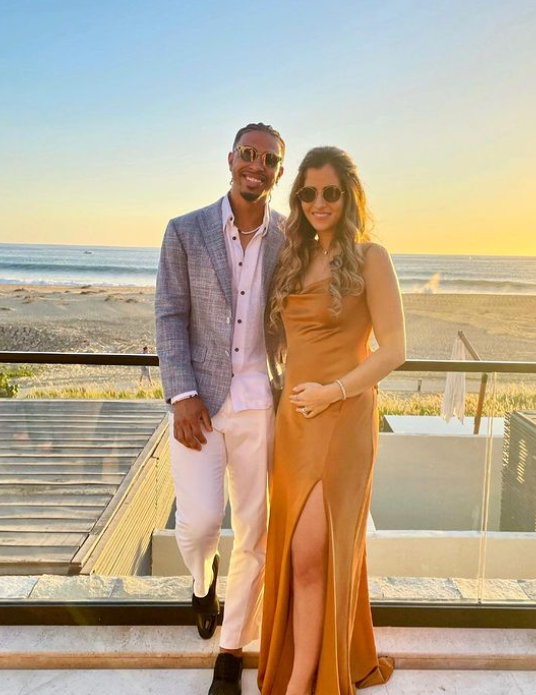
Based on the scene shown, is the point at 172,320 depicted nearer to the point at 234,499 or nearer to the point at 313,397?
the point at 313,397

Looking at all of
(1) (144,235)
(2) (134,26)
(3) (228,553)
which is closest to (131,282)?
(1) (144,235)

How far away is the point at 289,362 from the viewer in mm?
2037

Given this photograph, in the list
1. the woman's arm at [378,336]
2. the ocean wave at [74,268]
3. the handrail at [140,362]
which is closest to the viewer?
the woman's arm at [378,336]

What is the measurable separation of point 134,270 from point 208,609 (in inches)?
1518

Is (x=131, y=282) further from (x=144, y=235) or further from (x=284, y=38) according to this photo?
(x=284, y=38)

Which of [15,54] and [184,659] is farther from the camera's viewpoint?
[15,54]

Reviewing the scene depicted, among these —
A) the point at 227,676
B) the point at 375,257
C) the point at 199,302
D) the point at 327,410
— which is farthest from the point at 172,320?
the point at 227,676

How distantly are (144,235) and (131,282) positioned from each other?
10.2 meters

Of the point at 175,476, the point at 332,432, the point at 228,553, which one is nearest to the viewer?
the point at 332,432

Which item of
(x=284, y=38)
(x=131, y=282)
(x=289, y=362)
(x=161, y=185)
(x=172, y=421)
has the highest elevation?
(x=284, y=38)

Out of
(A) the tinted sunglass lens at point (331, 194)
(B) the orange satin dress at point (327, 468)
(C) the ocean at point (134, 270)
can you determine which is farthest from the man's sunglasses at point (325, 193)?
(C) the ocean at point (134, 270)

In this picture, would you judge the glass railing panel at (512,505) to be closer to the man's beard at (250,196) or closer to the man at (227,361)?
the man at (227,361)

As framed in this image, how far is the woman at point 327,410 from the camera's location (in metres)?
1.93

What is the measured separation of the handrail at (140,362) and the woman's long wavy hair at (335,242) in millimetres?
643
